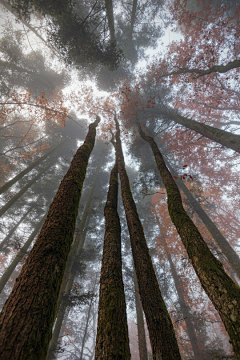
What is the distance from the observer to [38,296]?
1.20 m

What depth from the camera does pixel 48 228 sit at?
183 cm

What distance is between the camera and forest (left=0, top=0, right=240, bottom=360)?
4.72ft

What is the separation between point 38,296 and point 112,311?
0.83 meters

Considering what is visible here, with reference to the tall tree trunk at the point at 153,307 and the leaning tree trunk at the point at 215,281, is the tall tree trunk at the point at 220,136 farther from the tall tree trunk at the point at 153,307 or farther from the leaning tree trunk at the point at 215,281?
the tall tree trunk at the point at 153,307

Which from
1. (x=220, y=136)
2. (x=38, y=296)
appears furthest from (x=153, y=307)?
(x=220, y=136)

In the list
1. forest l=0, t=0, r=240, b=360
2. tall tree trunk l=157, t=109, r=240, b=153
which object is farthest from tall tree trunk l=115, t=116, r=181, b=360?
tall tree trunk l=157, t=109, r=240, b=153

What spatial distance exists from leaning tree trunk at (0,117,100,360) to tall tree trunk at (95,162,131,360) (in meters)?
0.51

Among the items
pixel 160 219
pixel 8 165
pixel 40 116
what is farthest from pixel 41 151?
pixel 160 219

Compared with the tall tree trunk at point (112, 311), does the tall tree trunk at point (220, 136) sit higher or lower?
higher

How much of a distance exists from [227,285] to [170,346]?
3.25 feet

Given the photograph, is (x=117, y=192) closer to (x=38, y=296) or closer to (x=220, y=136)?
(x=38, y=296)

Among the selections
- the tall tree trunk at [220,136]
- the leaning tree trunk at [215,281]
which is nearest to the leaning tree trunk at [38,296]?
the leaning tree trunk at [215,281]

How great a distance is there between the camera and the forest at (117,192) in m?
1.44

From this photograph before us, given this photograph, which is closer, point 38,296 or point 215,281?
point 38,296
